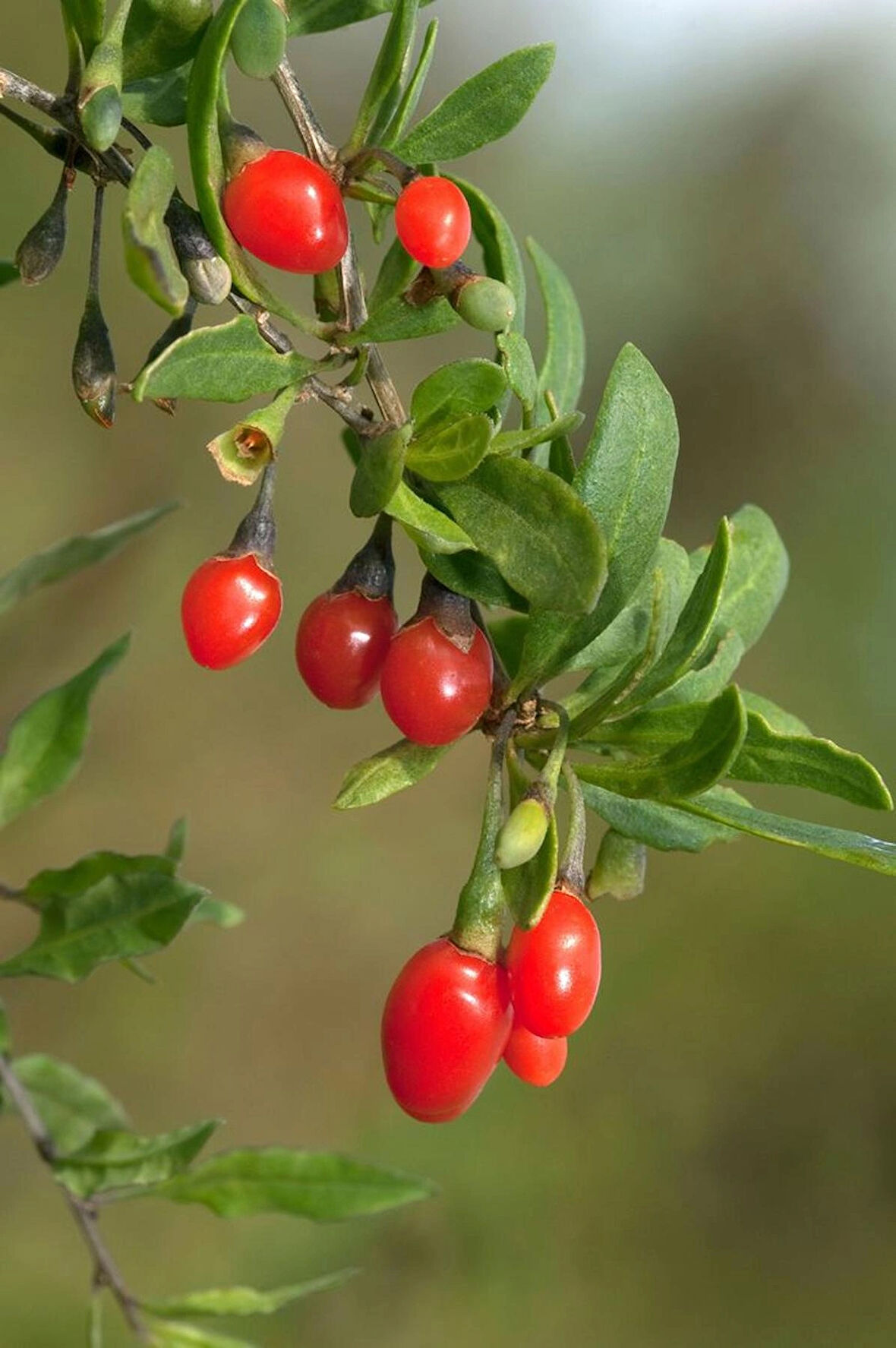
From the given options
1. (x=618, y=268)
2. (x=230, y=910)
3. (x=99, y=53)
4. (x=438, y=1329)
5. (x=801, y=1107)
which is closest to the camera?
(x=99, y=53)

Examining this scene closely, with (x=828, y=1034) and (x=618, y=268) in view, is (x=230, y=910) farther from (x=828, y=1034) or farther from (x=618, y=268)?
(x=618, y=268)

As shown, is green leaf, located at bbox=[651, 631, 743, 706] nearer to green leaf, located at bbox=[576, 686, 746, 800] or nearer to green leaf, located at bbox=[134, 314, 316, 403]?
green leaf, located at bbox=[576, 686, 746, 800]

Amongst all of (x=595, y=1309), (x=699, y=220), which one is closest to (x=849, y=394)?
(x=699, y=220)

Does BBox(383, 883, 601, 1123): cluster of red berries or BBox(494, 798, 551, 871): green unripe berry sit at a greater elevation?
BBox(494, 798, 551, 871): green unripe berry

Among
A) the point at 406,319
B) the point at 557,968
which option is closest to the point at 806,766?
the point at 557,968

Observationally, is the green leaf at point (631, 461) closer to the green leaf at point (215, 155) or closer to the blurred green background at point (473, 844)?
the green leaf at point (215, 155)

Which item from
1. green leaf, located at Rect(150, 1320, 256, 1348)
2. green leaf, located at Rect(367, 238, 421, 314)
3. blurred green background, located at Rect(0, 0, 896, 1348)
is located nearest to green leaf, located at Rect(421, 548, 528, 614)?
green leaf, located at Rect(367, 238, 421, 314)
